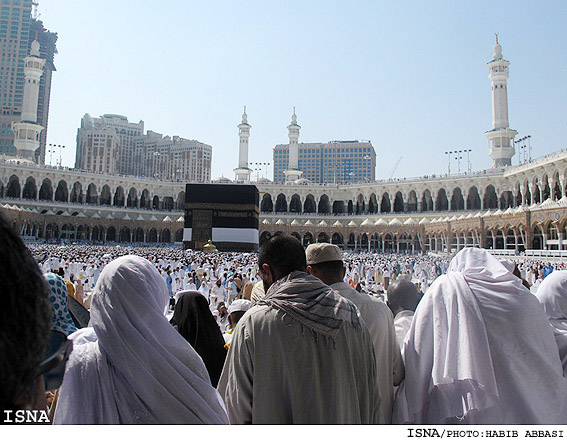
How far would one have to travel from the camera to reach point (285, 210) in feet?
114

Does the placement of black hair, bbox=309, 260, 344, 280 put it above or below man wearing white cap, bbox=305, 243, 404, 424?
above

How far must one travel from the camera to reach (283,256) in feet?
4.05

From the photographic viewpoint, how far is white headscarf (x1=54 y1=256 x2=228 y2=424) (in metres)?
0.98

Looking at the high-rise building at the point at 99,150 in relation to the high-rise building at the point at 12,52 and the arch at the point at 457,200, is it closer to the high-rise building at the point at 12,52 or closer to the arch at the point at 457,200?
the high-rise building at the point at 12,52

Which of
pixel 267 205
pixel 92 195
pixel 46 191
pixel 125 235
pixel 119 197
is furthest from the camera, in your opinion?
pixel 267 205

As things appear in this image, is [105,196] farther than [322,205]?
No

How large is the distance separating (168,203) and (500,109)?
76.9ft

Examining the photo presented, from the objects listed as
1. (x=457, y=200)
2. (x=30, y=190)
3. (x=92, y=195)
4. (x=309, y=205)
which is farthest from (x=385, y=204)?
(x=30, y=190)

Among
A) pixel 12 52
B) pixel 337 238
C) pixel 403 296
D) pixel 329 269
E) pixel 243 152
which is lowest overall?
pixel 403 296

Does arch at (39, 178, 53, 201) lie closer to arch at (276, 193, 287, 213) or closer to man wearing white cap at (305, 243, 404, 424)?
arch at (276, 193, 287, 213)

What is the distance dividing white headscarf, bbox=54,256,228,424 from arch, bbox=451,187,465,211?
3011 cm

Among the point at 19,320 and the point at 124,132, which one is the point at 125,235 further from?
the point at 124,132

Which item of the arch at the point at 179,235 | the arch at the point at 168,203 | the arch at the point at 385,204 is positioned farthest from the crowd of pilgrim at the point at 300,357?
the arch at the point at 168,203

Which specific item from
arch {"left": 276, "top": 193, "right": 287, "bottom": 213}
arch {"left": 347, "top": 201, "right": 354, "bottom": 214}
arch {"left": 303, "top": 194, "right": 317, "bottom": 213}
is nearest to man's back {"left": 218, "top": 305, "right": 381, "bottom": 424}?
arch {"left": 347, "top": 201, "right": 354, "bottom": 214}
